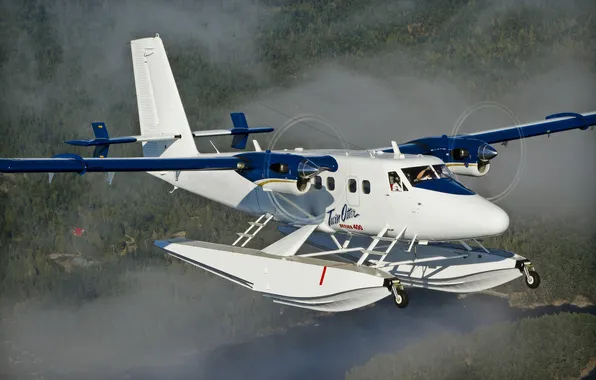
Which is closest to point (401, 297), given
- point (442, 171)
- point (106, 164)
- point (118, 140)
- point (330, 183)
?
point (442, 171)

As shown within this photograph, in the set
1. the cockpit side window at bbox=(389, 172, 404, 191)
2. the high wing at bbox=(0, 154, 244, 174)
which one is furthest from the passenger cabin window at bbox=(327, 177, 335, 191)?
the high wing at bbox=(0, 154, 244, 174)

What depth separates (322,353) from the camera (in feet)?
102

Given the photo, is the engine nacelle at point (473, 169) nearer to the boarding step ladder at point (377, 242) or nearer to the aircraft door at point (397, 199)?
the aircraft door at point (397, 199)

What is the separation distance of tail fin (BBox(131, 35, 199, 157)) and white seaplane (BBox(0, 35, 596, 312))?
0.72 m

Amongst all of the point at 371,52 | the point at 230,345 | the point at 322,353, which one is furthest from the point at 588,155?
the point at 230,345

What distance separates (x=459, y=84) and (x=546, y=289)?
2051cm

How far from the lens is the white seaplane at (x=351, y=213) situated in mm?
16281

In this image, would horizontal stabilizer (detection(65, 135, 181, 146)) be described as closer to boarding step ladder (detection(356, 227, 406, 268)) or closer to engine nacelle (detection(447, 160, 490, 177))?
boarding step ladder (detection(356, 227, 406, 268))

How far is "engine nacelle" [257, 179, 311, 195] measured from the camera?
16.8 meters

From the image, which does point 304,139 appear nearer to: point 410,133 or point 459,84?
point 410,133

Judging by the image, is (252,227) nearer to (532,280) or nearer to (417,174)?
(417,174)

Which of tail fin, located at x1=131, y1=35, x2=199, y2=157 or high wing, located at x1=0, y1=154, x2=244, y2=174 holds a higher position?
tail fin, located at x1=131, y1=35, x2=199, y2=157

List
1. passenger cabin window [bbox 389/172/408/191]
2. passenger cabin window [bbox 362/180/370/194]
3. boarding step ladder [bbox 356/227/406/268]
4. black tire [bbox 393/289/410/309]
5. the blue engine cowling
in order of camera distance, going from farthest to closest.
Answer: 1. the blue engine cowling
2. passenger cabin window [bbox 362/180/370/194]
3. boarding step ladder [bbox 356/227/406/268]
4. passenger cabin window [bbox 389/172/408/191]
5. black tire [bbox 393/289/410/309]

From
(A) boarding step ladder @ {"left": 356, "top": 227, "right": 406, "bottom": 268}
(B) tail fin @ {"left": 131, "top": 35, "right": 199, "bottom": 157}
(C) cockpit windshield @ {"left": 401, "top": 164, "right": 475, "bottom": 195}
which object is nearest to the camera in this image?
(C) cockpit windshield @ {"left": 401, "top": 164, "right": 475, "bottom": 195}
